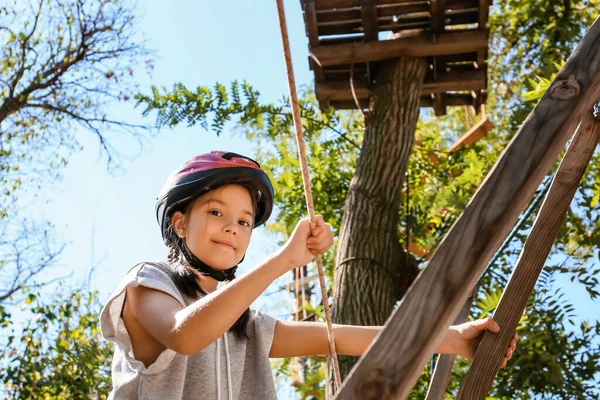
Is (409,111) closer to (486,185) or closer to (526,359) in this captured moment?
(526,359)

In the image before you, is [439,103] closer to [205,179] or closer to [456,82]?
[456,82]

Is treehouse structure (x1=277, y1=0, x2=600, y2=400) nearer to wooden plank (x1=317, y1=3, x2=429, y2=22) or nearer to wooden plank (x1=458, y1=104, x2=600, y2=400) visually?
wooden plank (x1=458, y1=104, x2=600, y2=400)

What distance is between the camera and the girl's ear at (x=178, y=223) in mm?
2162

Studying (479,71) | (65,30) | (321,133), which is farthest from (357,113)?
(479,71)

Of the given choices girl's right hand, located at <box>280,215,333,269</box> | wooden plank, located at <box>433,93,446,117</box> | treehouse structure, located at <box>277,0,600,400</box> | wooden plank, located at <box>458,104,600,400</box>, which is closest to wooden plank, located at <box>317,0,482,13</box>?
wooden plank, located at <box>433,93,446,117</box>

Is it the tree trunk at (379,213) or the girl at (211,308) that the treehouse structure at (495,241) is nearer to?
the girl at (211,308)

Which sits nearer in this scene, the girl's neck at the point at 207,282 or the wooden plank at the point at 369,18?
the girl's neck at the point at 207,282

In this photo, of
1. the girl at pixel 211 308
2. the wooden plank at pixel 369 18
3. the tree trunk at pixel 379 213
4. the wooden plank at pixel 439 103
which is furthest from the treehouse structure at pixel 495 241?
the wooden plank at pixel 439 103

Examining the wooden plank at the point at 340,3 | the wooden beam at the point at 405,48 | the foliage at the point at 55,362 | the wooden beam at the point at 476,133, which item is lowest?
the foliage at the point at 55,362

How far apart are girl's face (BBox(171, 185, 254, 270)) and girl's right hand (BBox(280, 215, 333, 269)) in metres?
0.35

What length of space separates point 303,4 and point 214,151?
3.02 metres

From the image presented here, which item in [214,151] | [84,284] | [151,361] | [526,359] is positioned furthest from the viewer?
[84,284]

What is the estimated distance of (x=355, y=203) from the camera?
5.03m

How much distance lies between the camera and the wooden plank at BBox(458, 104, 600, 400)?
2213mm
